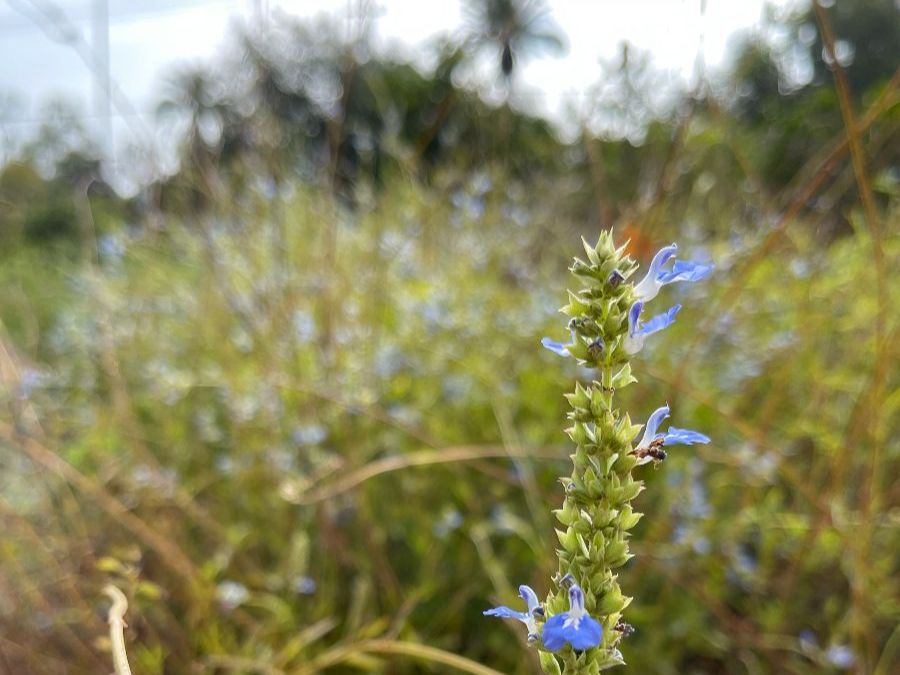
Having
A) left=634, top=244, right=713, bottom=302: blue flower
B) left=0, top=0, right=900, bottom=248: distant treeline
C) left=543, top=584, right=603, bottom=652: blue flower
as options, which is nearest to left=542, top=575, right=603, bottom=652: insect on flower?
left=543, top=584, right=603, bottom=652: blue flower

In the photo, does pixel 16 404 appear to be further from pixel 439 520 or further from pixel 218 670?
pixel 439 520

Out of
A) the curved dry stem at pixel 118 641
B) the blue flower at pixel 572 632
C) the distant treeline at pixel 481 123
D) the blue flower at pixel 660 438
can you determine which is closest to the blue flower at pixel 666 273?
the blue flower at pixel 660 438

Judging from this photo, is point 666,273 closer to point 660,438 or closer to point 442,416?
point 660,438

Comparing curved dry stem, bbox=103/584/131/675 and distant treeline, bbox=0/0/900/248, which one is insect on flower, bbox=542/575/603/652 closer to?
curved dry stem, bbox=103/584/131/675

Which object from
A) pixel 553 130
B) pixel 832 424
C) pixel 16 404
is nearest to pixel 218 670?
pixel 16 404

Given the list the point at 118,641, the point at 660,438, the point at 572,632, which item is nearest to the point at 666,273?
the point at 660,438
